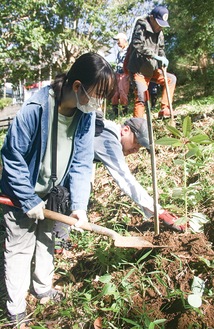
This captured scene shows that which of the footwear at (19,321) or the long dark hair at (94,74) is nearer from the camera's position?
the long dark hair at (94,74)

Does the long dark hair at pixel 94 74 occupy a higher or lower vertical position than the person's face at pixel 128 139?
higher

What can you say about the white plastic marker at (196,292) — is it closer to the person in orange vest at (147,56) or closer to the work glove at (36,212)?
the work glove at (36,212)

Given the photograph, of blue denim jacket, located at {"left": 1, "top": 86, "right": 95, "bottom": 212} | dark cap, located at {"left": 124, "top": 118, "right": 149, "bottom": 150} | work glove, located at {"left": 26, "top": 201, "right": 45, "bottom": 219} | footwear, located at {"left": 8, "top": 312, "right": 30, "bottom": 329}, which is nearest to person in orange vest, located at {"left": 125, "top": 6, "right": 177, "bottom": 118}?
dark cap, located at {"left": 124, "top": 118, "right": 149, "bottom": 150}

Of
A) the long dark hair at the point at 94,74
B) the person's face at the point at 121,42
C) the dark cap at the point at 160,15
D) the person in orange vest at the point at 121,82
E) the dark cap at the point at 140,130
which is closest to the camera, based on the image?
the long dark hair at the point at 94,74

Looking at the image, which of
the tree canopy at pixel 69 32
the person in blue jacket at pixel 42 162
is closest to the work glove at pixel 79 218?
the person in blue jacket at pixel 42 162

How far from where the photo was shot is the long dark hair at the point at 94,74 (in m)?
1.75

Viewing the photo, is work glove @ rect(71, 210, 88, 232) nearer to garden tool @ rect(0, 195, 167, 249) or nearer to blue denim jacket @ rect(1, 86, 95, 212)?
garden tool @ rect(0, 195, 167, 249)

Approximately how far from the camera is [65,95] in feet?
6.13

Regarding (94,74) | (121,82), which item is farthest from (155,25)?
(94,74)

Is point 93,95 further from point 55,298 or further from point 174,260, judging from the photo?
point 55,298

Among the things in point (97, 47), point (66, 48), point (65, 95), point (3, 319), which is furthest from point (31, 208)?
point (97, 47)

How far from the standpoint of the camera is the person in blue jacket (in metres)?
1.79

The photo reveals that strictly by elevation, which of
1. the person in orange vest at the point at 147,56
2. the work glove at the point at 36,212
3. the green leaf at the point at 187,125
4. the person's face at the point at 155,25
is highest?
the person's face at the point at 155,25

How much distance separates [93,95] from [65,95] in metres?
0.17
